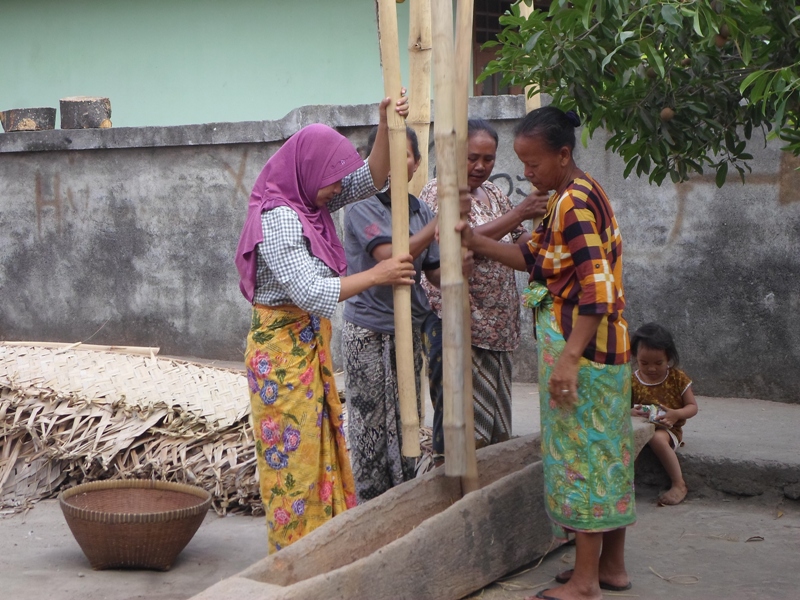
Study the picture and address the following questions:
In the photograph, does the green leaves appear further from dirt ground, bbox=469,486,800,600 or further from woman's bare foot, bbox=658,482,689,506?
woman's bare foot, bbox=658,482,689,506

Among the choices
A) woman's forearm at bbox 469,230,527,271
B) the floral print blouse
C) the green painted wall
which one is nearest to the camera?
woman's forearm at bbox 469,230,527,271

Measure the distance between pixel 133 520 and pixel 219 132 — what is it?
12.9ft

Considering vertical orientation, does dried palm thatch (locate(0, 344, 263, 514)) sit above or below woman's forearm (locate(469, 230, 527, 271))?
below

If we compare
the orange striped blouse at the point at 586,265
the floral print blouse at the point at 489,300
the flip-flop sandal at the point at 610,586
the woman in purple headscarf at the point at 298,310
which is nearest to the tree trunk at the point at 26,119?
the floral print blouse at the point at 489,300

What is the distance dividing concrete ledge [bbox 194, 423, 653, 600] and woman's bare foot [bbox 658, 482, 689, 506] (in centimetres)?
109

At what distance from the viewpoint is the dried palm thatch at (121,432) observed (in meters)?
4.87

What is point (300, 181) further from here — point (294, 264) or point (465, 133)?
point (465, 133)

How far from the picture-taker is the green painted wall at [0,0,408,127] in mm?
8734

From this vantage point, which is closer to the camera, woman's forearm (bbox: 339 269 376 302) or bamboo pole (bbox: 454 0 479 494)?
woman's forearm (bbox: 339 269 376 302)

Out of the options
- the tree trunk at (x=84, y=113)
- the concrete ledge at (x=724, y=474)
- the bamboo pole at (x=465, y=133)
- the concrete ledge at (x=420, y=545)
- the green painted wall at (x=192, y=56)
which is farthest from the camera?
the green painted wall at (x=192, y=56)

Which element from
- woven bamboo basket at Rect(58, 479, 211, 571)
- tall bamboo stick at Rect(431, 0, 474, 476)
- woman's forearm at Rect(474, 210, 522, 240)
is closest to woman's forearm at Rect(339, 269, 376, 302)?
tall bamboo stick at Rect(431, 0, 474, 476)

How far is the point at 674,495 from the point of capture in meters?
4.75

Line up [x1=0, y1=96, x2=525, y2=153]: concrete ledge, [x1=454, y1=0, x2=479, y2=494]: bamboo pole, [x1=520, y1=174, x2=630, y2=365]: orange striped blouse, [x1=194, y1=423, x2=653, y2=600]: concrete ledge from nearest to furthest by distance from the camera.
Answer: [x1=194, y1=423, x2=653, y2=600]: concrete ledge, [x1=520, y1=174, x2=630, y2=365]: orange striped blouse, [x1=454, y1=0, x2=479, y2=494]: bamboo pole, [x1=0, y1=96, x2=525, y2=153]: concrete ledge

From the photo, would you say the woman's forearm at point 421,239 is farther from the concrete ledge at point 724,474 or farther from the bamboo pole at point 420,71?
the concrete ledge at point 724,474
